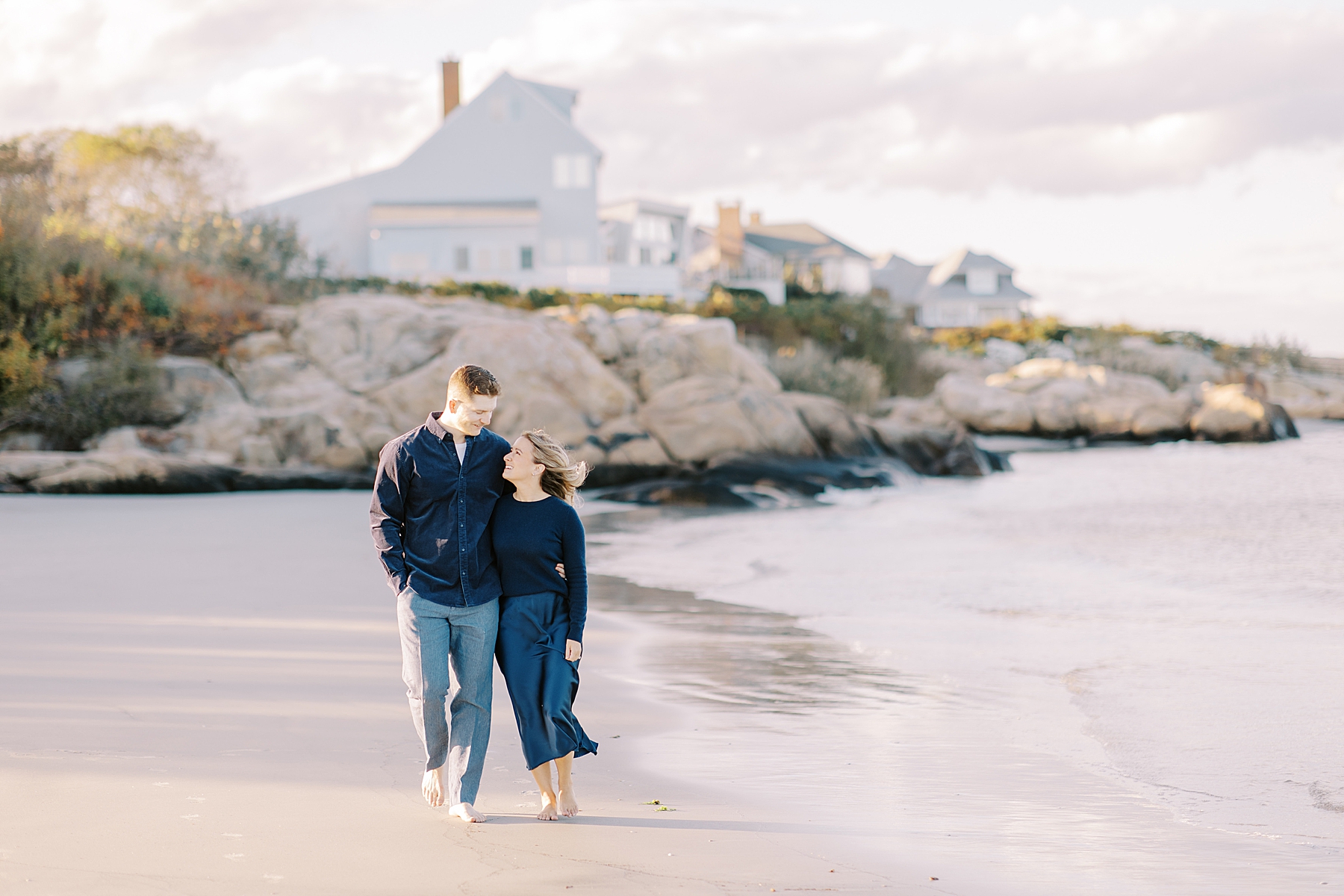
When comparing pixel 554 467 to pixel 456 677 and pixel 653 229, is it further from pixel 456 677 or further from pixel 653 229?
pixel 653 229

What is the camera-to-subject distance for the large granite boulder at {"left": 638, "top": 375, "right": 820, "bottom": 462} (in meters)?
23.3

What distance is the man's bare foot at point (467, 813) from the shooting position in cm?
485

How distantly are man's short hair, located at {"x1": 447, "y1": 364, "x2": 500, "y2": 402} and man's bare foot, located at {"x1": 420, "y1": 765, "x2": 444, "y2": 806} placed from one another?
58.7 inches

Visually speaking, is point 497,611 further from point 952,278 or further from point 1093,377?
point 952,278

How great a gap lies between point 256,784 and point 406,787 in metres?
0.60

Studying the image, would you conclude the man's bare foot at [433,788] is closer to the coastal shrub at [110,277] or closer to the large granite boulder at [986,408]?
the coastal shrub at [110,277]

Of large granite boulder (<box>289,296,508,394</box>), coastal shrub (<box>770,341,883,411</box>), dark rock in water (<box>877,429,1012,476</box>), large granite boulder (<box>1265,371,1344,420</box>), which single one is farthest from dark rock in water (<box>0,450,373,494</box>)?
large granite boulder (<box>1265,371,1344,420</box>)

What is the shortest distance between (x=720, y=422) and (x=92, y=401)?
10741mm

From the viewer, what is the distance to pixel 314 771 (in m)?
5.39

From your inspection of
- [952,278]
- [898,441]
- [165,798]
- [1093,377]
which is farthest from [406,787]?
[952,278]

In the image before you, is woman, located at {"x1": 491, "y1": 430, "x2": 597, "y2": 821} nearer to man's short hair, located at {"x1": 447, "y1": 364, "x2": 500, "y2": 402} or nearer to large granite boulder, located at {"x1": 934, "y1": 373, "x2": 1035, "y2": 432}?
man's short hair, located at {"x1": 447, "y1": 364, "x2": 500, "y2": 402}

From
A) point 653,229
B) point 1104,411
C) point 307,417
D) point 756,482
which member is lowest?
point 756,482

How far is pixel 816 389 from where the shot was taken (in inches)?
1299

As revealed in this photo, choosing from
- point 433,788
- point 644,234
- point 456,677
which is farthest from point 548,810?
point 644,234
